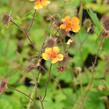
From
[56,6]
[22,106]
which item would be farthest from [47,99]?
[56,6]

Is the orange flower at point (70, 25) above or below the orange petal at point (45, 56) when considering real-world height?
above

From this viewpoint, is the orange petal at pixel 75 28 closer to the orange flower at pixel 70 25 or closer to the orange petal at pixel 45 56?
the orange flower at pixel 70 25

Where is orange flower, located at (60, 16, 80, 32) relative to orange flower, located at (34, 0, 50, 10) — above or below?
below

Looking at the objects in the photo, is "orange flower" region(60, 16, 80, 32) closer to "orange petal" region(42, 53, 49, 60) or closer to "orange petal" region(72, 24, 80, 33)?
"orange petal" region(72, 24, 80, 33)

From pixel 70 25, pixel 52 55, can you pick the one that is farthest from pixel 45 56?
pixel 70 25

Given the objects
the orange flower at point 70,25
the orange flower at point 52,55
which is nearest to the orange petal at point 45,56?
the orange flower at point 52,55

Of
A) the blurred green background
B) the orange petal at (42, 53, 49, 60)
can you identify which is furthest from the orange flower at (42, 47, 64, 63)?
the blurred green background

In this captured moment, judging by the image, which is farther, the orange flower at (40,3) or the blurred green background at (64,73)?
the blurred green background at (64,73)

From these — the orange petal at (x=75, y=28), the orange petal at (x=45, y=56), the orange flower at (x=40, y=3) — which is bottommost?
the orange petal at (x=45, y=56)
